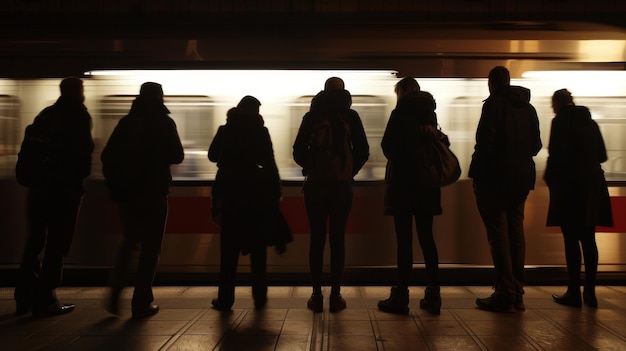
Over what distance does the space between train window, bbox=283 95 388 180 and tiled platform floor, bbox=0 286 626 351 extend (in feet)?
4.12

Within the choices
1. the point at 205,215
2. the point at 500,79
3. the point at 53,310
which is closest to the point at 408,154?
the point at 500,79

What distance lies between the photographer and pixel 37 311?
5.09 meters

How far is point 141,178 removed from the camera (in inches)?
198

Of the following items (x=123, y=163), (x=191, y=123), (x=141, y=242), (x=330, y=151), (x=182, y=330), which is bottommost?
(x=182, y=330)

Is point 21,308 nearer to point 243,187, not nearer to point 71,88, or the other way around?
point 71,88

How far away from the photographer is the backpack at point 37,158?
5.05m

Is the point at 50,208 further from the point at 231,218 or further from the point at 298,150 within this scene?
the point at 298,150

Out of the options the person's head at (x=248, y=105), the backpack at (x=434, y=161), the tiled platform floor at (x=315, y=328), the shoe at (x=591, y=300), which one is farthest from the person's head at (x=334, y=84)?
the shoe at (x=591, y=300)

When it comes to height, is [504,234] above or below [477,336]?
above

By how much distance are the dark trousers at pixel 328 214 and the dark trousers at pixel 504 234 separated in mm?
1105

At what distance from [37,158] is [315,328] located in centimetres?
244

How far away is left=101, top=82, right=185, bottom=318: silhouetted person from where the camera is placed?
498 centimetres

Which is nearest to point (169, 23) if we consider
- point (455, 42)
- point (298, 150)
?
point (298, 150)

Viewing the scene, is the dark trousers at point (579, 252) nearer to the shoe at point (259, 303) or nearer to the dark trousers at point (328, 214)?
the dark trousers at point (328, 214)
